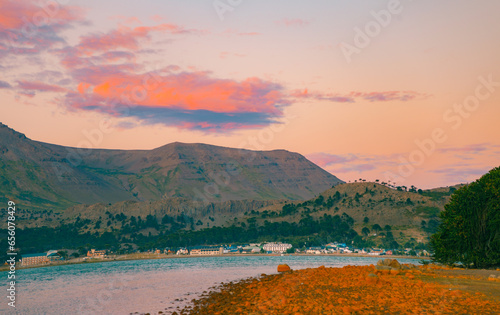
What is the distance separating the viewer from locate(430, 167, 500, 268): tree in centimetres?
5478

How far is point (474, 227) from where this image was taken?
56.4 metres

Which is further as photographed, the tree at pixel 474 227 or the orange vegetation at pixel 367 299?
the tree at pixel 474 227

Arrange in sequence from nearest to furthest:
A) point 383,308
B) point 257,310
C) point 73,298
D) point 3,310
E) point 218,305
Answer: point 383,308, point 257,310, point 218,305, point 3,310, point 73,298

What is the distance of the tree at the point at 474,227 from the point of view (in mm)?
54781

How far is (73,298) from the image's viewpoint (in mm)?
78875

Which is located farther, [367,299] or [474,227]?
[474,227]

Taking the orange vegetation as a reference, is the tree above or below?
above

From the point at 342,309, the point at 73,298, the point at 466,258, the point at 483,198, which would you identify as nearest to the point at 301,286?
the point at 342,309

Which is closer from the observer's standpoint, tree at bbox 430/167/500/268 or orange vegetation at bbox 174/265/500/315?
orange vegetation at bbox 174/265/500/315

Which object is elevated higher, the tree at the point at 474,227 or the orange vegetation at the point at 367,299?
the tree at the point at 474,227

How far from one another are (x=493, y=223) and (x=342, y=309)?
108ft

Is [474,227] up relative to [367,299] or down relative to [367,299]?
up

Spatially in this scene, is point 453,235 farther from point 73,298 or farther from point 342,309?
point 73,298

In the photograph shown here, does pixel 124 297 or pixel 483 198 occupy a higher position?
pixel 483 198
